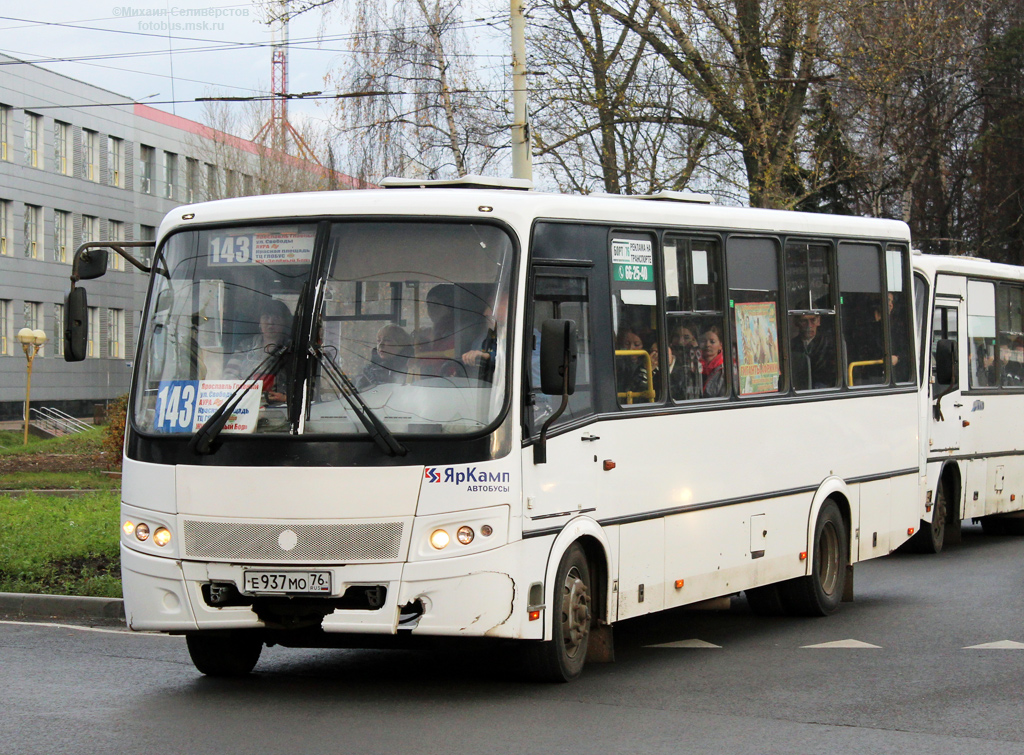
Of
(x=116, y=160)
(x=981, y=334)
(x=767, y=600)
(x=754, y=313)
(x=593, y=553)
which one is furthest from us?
(x=116, y=160)

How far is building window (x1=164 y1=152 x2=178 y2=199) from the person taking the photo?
6975cm

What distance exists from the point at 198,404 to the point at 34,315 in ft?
183

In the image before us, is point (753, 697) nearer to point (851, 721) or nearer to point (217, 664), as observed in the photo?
point (851, 721)

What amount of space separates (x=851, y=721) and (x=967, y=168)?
1776 inches

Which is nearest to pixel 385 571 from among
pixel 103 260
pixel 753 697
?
pixel 753 697

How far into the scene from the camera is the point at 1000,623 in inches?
451

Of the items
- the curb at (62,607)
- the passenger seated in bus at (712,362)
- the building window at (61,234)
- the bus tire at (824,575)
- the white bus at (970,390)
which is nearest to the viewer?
the passenger seated in bus at (712,362)

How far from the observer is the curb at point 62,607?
39.0 feet

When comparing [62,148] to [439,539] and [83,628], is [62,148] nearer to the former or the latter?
[83,628]

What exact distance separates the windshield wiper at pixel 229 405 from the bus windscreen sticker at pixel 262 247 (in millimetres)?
543

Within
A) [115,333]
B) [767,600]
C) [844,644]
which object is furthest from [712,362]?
[115,333]

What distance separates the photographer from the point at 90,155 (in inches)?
2544

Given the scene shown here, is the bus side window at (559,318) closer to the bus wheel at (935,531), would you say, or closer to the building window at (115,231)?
the bus wheel at (935,531)

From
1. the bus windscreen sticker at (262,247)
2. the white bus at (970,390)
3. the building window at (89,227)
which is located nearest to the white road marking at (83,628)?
the bus windscreen sticker at (262,247)
